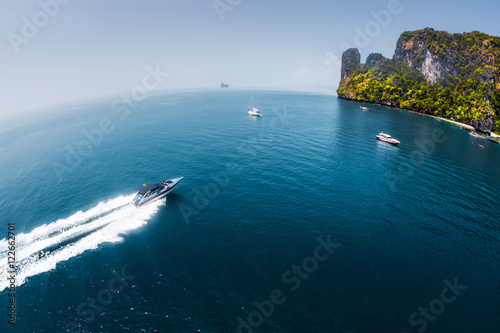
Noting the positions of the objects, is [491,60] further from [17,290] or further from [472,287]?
[17,290]

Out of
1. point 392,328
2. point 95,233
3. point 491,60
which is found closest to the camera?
point 392,328

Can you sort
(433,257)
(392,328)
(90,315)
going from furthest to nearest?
(433,257)
(90,315)
(392,328)

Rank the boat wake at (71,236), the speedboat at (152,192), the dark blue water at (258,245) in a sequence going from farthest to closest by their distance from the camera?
1. the speedboat at (152,192)
2. the boat wake at (71,236)
3. the dark blue water at (258,245)

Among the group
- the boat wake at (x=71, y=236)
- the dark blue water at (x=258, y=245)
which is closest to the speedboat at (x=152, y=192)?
the boat wake at (x=71, y=236)

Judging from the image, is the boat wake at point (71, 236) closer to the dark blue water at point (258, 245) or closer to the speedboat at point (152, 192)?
the dark blue water at point (258, 245)

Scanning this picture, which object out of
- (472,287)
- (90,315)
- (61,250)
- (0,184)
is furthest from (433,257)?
(0,184)

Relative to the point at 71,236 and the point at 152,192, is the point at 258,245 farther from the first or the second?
the point at 71,236
